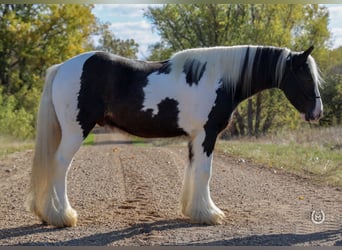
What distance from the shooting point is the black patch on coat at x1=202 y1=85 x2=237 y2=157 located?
13.2 feet

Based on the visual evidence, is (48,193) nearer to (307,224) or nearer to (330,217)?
(307,224)

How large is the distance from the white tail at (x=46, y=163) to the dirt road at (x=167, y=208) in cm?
15

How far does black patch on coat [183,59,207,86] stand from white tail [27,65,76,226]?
1.06 meters

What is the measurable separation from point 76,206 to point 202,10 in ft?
10.8

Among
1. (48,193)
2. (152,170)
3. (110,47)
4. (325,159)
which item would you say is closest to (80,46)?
(110,47)

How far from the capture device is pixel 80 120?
396 cm

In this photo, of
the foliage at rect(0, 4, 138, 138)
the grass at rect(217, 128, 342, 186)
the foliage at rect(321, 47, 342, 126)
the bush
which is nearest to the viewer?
the foliage at rect(321, 47, 342, 126)

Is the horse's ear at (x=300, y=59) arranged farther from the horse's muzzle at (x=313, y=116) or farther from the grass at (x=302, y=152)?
the grass at (x=302, y=152)

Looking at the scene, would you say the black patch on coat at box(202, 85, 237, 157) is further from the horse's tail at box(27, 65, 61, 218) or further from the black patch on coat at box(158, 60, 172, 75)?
the horse's tail at box(27, 65, 61, 218)

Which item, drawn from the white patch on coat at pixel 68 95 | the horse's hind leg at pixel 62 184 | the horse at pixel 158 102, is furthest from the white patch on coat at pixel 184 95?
the horse's hind leg at pixel 62 184

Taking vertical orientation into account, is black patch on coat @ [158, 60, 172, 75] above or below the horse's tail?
above

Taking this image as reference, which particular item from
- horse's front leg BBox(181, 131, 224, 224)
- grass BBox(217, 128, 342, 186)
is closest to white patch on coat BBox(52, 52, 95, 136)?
horse's front leg BBox(181, 131, 224, 224)

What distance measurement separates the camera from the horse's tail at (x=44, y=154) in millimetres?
3924

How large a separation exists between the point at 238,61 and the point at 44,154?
1738mm
